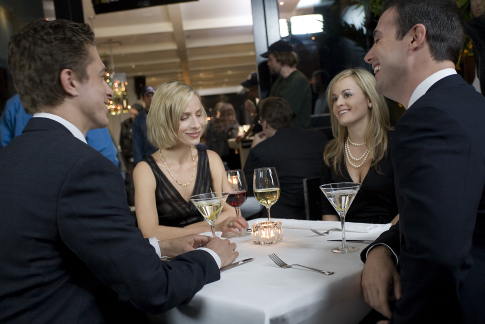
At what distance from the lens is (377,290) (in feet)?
3.52

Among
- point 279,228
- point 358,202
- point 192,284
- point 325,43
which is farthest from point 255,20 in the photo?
point 192,284

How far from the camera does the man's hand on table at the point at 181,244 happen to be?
1447 mm

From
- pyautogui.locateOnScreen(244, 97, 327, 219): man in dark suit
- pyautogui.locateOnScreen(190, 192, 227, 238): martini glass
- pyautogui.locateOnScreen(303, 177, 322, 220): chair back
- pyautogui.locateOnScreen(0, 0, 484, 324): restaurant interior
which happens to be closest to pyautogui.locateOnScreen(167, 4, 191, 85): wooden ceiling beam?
pyautogui.locateOnScreen(0, 0, 484, 324): restaurant interior

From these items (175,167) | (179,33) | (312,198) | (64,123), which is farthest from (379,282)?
(179,33)

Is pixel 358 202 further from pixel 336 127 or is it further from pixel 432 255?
pixel 432 255

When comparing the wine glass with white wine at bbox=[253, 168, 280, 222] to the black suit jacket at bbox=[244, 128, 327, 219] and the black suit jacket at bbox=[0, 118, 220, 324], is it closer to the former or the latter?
the black suit jacket at bbox=[0, 118, 220, 324]

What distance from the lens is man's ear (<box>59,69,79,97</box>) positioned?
1.17m

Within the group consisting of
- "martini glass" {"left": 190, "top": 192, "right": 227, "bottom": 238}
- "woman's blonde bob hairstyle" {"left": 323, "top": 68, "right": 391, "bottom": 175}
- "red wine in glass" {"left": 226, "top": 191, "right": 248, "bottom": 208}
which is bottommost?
"red wine in glass" {"left": 226, "top": 191, "right": 248, "bottom": 208}

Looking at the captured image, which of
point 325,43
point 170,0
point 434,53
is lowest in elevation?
point 434,53

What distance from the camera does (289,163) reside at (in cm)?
317

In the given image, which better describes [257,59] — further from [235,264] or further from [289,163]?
[235,264]

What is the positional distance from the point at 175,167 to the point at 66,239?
54.8 inches

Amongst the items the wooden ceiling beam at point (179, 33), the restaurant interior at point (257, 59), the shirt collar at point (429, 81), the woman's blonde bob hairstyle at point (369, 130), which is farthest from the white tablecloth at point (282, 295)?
the wooden ceiling beam at point (179, 33)

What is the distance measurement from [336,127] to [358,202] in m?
0.56
